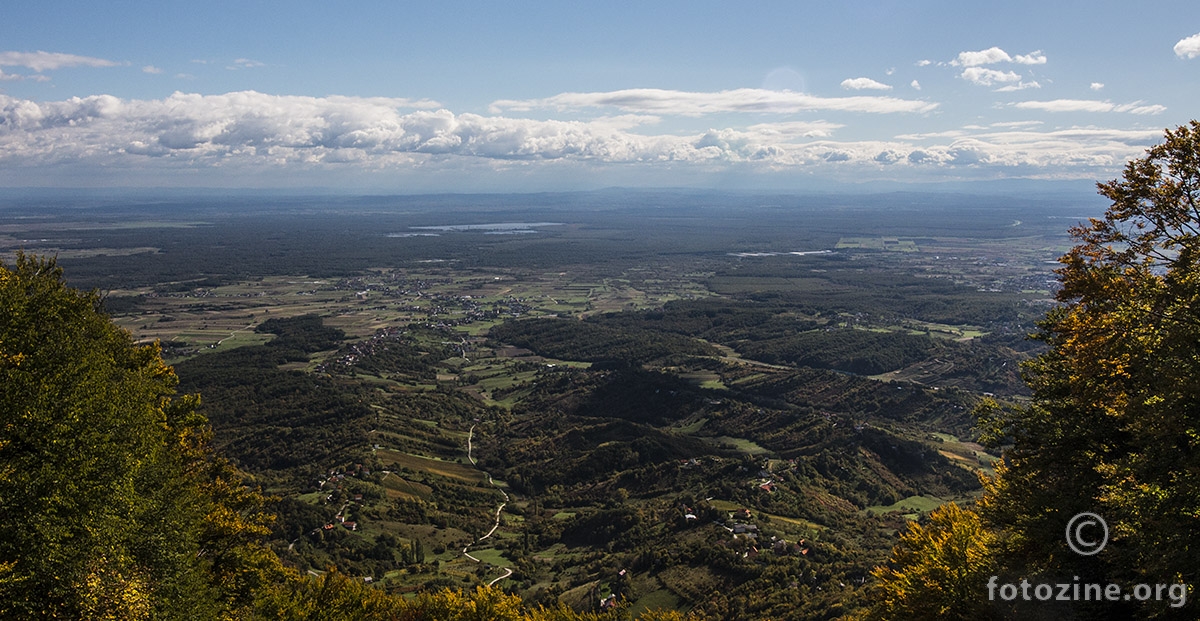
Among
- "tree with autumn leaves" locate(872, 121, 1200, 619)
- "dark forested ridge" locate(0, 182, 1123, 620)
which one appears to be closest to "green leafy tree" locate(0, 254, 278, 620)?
"dark forested ridge" locate(0, 182, 1123, 620)

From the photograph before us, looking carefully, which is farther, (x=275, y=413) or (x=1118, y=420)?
(x=275, y=413)

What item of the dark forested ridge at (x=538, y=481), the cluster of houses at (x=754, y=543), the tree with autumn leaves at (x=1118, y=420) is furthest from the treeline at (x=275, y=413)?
the tree with autumn leaves at (x=1118, y=420)

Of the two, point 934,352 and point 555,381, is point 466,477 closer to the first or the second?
point 555,381

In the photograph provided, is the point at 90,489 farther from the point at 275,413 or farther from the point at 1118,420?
the point at 275,413

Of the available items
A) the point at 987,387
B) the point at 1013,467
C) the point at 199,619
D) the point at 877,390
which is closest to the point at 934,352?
the point at 987,387

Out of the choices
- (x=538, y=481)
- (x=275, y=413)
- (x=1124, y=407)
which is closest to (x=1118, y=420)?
(x=1124, y=407)

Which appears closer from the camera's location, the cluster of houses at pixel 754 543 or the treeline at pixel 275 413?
the cluster of houses at pixel 754 543

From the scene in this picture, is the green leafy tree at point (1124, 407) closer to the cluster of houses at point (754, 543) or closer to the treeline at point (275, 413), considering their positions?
the cluster of houses at point (754, 543)

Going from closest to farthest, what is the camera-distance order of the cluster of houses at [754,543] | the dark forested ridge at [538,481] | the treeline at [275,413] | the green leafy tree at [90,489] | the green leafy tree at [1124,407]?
the green leafy tree at [1124,407] → the green leafy tree at [90,489] → the dark forested ridge at [538,481] → the cluster of houses at [754,543] → the treeline at [275,413]
